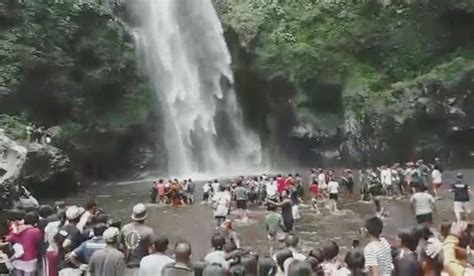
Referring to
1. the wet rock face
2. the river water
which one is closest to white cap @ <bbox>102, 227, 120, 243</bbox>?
the river water

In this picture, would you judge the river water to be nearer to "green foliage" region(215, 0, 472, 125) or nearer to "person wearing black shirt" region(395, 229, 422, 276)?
"person wearing black shirt" region(395, 229, 422, 276)

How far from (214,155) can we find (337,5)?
1221cm

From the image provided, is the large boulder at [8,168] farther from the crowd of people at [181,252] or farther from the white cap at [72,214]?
the white cap at [72,214]

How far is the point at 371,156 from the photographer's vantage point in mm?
37031

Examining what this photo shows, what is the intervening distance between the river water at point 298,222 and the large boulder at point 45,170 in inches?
167

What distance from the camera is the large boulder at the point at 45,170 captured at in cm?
3112

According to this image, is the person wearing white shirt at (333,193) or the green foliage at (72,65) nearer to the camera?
the person wearing white shirt at (333,193)

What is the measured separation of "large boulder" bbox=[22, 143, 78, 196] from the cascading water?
312 inches

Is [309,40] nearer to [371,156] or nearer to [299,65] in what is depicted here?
[299,65]

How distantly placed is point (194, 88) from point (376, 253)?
117ft

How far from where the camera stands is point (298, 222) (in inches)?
790

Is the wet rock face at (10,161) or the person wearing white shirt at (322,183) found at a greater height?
the wet rock face at (10,161)

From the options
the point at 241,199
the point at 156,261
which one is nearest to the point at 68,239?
the point at 156,261

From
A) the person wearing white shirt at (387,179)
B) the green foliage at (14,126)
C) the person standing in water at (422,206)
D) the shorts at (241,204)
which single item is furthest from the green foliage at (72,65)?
the person standing in water at (422,206)
